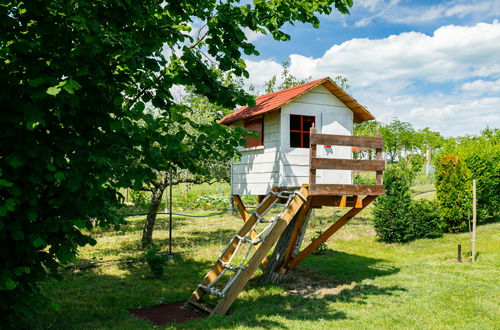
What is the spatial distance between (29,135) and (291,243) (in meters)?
5.90

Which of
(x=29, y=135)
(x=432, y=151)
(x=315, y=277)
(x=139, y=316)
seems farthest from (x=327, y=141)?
(x=432, y=151)

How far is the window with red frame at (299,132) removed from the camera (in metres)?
8.94

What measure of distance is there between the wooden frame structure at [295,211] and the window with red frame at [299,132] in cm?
106

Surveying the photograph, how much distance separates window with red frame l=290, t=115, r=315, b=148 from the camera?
8.94 metres

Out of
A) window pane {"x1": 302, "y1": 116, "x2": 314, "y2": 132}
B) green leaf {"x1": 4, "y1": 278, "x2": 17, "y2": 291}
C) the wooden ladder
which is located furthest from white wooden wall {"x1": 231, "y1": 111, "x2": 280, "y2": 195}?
green leaf {"x1": 4, "y1": 278, "x2": 17, "y2": 291}

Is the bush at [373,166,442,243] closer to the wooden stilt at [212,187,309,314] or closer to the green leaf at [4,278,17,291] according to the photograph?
the wooden stilt at [212,187,309,314]

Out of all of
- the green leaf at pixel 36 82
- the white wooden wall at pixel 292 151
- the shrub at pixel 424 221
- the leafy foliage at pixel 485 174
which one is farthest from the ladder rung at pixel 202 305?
the leafy foliage at pixel 485 174

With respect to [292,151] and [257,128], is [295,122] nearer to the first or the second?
[292,151]

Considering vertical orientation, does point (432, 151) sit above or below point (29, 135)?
above

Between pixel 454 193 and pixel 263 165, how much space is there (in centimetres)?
903

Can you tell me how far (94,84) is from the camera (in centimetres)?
473

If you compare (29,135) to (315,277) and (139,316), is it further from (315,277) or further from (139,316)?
(315,277)

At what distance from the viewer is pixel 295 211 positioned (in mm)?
7883

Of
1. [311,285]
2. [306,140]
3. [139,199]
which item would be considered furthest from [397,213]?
[139,199]
